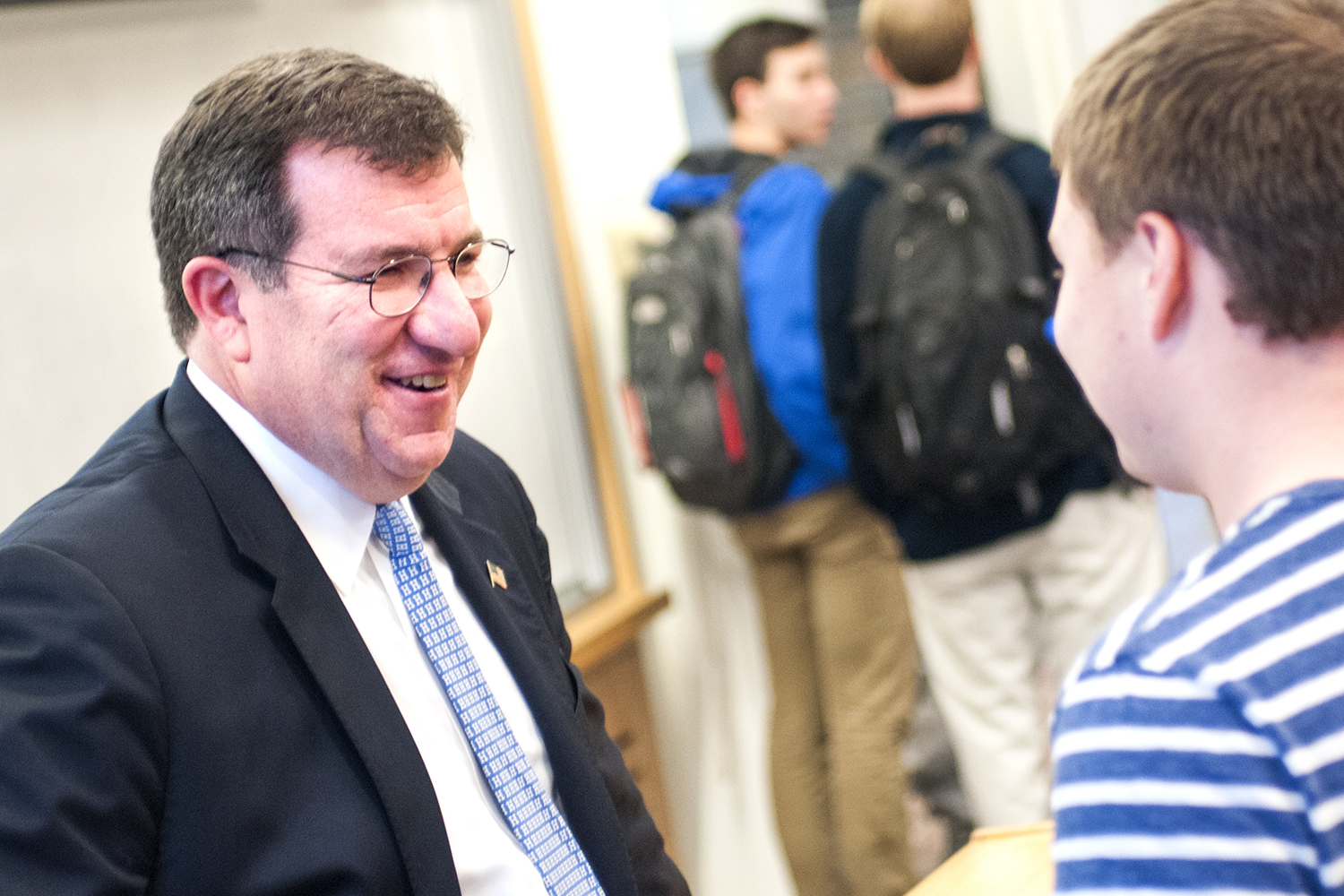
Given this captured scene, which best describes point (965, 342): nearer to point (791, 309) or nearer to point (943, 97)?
point (791, 309)

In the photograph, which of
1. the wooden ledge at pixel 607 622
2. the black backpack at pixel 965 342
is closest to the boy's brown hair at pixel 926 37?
the black backpack at pixel 965 342

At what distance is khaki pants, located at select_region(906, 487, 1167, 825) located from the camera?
265cm

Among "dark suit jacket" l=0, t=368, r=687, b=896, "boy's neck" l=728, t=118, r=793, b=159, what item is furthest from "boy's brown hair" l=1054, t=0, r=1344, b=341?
"boy's neck" l=728, t=118, r=793, b=159

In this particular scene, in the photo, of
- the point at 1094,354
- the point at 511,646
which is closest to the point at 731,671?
the point at 511,646

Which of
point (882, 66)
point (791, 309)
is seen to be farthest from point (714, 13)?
point (791, 309)

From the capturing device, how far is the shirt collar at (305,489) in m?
1.31

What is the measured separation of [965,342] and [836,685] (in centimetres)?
89

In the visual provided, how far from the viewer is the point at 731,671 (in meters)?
3.27

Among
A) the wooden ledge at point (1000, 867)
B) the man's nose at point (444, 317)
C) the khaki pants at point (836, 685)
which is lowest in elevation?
the khaki pants at point (836, 685)

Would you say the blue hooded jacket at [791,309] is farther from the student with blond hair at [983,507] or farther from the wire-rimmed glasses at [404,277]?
the wire-rimmed glasses at [404,277]

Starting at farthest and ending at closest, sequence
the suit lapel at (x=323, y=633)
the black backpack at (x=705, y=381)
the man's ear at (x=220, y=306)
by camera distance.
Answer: the black backpack at (x=705, y=381) → the man's ear at (x=220, y=306) → the suit lapel at (x=323, y=633)

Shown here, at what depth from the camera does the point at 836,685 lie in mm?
2920

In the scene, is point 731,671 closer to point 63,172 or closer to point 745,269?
point 745,269

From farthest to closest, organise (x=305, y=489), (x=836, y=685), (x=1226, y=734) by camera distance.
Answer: (x=836, y=685)
(x=305, y=489)
(x=1226, y=734)
